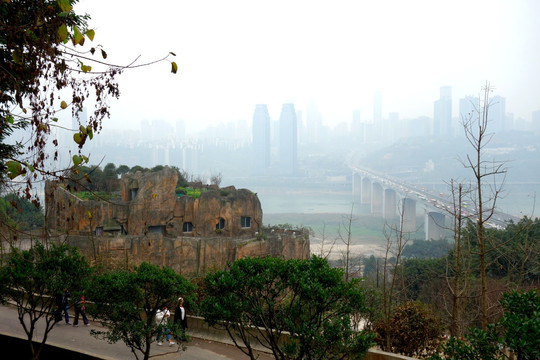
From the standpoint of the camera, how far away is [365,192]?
257 ft

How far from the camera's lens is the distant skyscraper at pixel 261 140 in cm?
9638

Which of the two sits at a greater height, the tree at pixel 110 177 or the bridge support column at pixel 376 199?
the tree at pixel 110 177

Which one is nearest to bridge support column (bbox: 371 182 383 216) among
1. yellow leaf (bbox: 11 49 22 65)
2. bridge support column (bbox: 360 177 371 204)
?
bridge support column (bbox: 360 177 371 204)

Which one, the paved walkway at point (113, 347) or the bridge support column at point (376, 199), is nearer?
the paved walkway at point (113, 347)

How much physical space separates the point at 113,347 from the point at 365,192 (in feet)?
238

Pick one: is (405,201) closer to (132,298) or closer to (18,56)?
(132,298)

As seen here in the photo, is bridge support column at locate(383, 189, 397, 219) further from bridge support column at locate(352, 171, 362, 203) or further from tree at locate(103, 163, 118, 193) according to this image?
tree at locate(103, 163, 118, 193)

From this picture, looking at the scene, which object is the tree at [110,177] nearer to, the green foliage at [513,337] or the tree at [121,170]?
the tree at [121,170]

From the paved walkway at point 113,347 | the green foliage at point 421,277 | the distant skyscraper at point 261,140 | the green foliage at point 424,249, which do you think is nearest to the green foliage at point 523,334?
the paved walkway at point 113,347

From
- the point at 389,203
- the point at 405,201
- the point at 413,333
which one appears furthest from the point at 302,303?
the point at 389,203

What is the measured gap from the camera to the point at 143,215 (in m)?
21.7

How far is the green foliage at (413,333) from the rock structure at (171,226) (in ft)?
35.6

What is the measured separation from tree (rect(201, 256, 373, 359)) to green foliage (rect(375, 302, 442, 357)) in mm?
2965

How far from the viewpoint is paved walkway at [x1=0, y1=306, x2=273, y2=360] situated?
805cm
